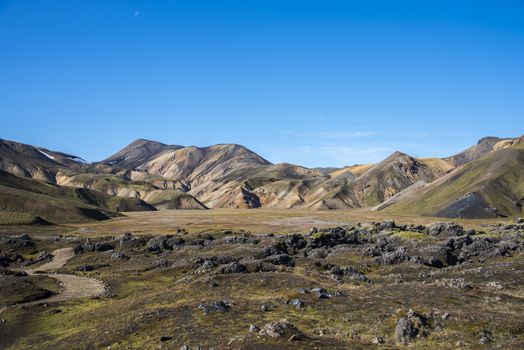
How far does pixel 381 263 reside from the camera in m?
88.3

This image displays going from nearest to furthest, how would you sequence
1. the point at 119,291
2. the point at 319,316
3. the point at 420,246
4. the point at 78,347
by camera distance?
the point at 78,347
the point at 319,316
the point at 119,291
the point at 420,246

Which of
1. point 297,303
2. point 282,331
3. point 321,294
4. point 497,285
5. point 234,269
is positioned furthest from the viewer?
point 234,269

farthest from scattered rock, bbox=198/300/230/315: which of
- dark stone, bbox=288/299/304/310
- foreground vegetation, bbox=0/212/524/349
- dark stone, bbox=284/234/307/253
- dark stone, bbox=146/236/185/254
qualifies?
dark stone, bbox=146/236/185/254

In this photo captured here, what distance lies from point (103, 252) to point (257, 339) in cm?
8871

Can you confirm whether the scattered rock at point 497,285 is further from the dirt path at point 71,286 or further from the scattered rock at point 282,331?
the dirt path at point 71,286

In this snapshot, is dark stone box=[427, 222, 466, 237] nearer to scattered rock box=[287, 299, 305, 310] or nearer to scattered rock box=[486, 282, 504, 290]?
scattered rock box=[486, 282, 504, 290]

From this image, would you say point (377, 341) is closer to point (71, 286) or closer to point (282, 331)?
point (282, 331)

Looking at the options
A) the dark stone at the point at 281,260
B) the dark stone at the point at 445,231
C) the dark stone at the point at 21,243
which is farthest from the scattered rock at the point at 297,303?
the dark stone at the point at 21,243

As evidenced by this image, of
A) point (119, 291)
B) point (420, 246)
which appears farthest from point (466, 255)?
point (119, 291)

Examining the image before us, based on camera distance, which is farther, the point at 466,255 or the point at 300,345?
the point at 466,255

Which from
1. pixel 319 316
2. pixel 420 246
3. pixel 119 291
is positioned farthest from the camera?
pixel 420 246

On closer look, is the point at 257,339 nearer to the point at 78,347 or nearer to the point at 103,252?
the point at 78,347

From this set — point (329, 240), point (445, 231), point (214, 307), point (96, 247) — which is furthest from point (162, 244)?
point (214, 307)

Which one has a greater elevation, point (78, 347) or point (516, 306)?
point (516, 306)
